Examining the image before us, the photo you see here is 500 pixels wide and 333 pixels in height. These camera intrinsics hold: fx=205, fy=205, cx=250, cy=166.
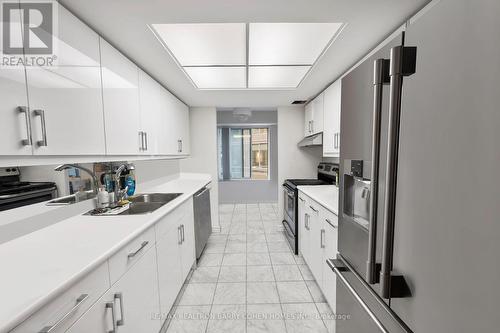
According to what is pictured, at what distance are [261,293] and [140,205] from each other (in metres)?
1.51

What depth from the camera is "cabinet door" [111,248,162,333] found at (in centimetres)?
105

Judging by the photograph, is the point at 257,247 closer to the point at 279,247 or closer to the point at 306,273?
the point at 279,247

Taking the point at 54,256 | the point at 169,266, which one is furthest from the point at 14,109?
the point at 169,266

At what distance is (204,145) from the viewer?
12.1ft

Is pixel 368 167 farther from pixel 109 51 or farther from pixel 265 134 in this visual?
pixel 265 134

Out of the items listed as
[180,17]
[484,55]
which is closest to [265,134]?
[180,17]

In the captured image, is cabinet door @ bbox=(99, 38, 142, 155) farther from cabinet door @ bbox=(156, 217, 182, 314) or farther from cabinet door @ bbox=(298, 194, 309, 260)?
cabinet door @ bbox=(298, 194, 309, 260)

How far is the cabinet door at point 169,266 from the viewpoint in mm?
1536

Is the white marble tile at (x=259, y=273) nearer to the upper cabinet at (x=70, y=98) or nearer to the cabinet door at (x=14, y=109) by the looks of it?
the upper cabinet at (x=70, y=98)

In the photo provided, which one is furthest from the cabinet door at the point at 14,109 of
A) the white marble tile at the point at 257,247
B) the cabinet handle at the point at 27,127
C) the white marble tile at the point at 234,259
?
the white marble tile at the point at 257,247

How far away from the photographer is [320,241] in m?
1.90

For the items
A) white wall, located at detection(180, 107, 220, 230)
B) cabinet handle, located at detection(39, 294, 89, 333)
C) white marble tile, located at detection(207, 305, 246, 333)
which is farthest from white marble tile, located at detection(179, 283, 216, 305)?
white wall, located at detection(180, 107, 220, 230)

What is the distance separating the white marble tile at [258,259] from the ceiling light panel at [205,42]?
2.29 meters

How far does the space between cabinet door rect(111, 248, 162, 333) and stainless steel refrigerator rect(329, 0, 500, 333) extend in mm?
1153
